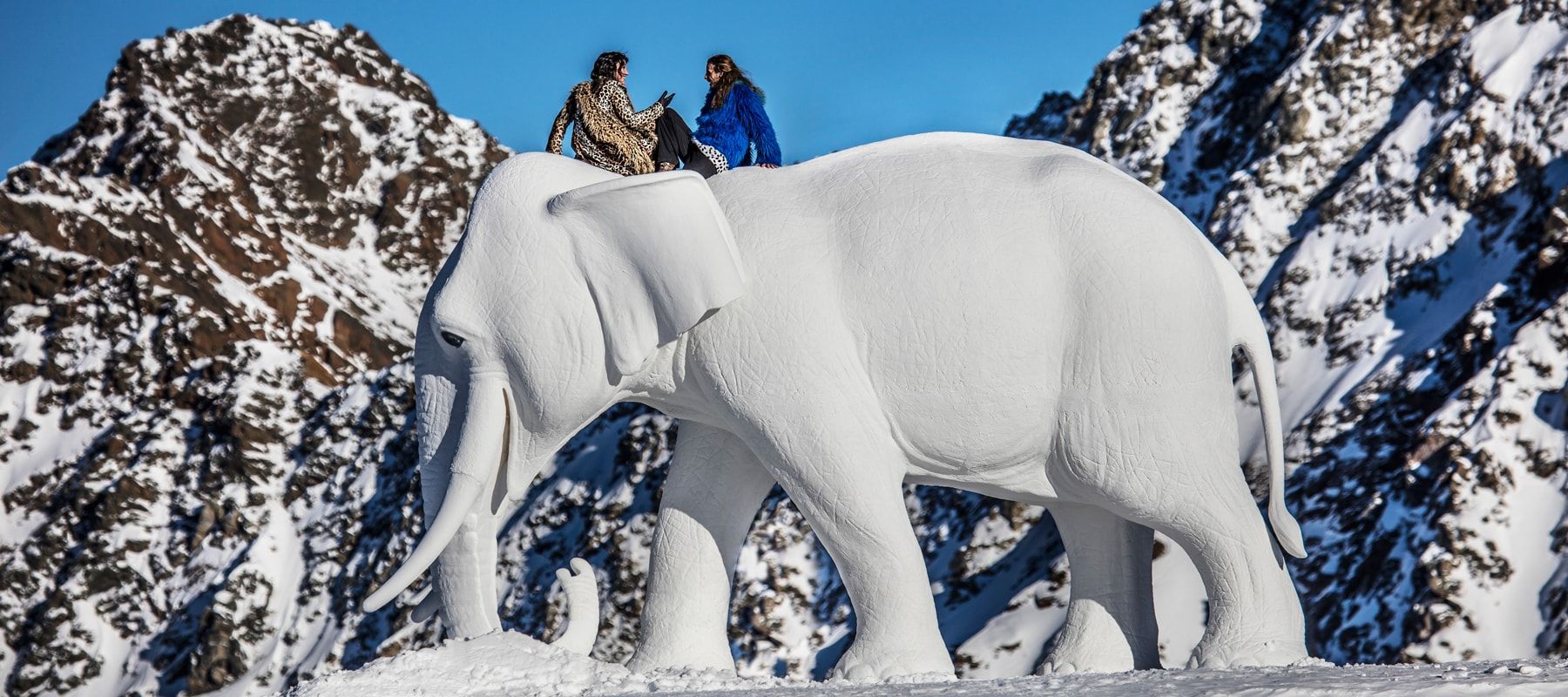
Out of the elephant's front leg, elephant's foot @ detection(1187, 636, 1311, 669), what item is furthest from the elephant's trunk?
elephant's foot @ detection(1187, 636, 1311, 669)

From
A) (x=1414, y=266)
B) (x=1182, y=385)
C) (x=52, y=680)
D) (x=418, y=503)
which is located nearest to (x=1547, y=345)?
(x=1414, y=266)

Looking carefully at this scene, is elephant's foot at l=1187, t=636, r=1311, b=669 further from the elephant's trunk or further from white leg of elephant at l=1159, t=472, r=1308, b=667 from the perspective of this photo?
the elephant's trunk

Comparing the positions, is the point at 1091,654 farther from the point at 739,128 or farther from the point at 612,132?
the point at 612,132

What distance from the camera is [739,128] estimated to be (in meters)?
7.81

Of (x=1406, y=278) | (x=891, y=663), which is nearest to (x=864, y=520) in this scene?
(x=891, y=663)

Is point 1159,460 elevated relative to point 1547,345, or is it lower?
lower

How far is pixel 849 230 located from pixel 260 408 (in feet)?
149

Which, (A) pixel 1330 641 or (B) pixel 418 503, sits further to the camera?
(B) pixel 418 503

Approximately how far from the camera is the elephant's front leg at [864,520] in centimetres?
637

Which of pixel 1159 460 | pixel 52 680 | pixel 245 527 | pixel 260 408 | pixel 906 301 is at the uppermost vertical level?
pixel 260 408

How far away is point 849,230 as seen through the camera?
21.6ft

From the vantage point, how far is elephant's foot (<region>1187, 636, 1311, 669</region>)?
6.65 meters

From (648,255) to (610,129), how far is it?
4.09 ft

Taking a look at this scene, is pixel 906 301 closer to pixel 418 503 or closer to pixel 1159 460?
pixel 1159 460
